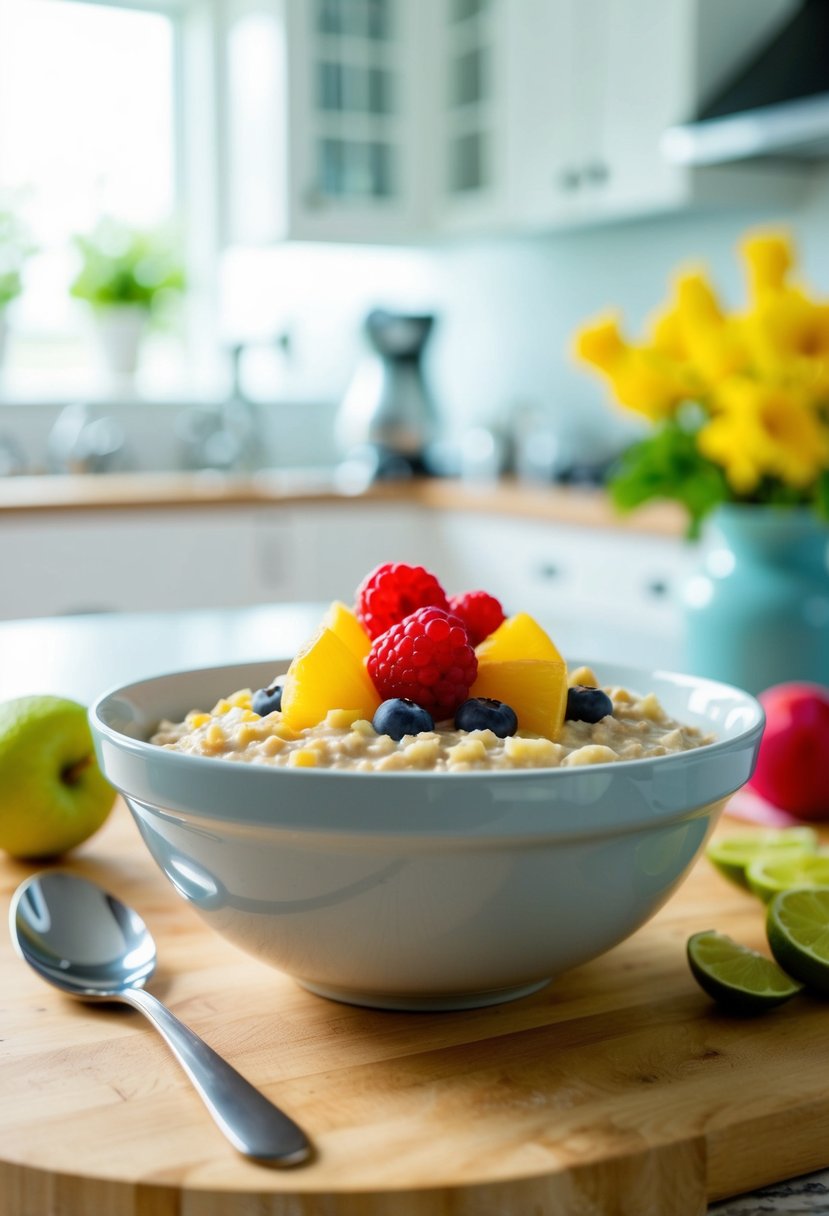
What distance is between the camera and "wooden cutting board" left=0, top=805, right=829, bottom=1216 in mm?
535

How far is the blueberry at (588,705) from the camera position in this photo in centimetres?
74

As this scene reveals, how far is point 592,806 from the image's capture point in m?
0.62

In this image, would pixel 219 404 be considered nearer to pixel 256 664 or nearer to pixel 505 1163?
pixel 256 664

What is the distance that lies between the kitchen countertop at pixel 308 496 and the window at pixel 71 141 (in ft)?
2.23

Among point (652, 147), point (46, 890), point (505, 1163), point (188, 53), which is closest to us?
point (505, 1163)

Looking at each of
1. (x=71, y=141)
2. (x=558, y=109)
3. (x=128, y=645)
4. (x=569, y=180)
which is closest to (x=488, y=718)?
(x=128, y=645)

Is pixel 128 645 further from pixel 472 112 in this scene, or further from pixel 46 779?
pixel 472 112

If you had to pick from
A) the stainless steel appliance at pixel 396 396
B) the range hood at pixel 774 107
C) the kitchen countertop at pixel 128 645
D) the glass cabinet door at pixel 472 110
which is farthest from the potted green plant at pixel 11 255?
the kitchen countertop at pixel 128 645

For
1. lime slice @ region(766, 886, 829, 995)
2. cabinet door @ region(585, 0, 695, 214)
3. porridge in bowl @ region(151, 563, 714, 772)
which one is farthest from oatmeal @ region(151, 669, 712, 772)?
cabinet door @ region(585, 0, 695, 214)

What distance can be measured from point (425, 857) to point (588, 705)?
17 cm

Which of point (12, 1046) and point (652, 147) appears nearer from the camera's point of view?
point (12, 1046)

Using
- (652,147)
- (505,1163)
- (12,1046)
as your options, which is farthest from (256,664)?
(652,147)

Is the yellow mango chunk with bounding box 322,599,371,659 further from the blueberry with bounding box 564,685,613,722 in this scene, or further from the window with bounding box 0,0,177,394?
the window with bounding box 0,0,177,394

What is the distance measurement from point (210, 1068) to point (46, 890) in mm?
267
